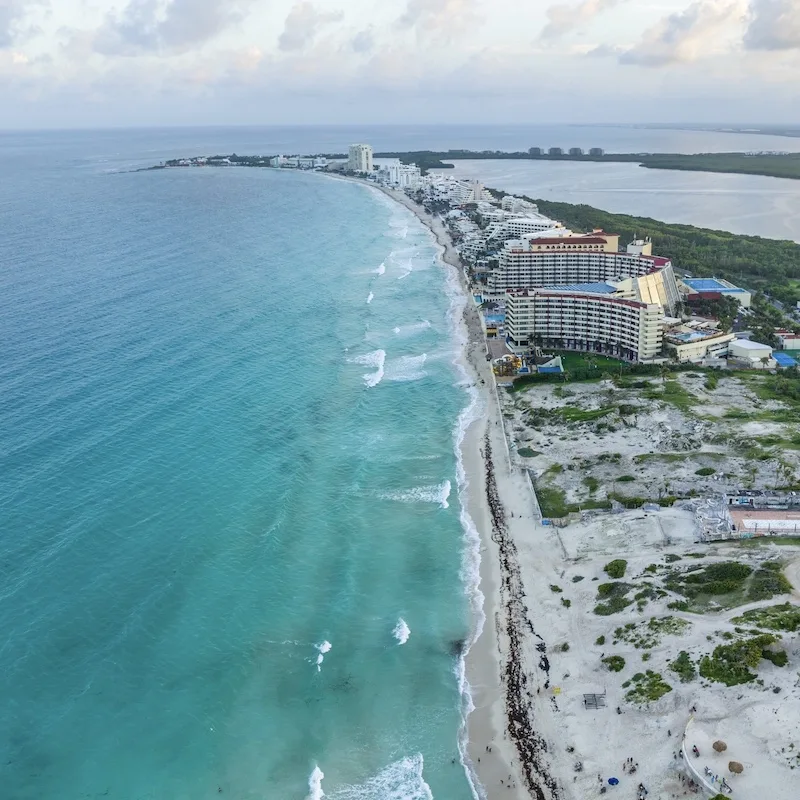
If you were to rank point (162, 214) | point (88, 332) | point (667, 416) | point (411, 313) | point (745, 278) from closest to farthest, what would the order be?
1. point (667, 416)
2. point (88, 332)
3. point (411, 313)
4. point (745, 278)
5. point (162, 214)

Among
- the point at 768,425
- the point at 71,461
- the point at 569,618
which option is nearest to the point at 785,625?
the point at 569,618

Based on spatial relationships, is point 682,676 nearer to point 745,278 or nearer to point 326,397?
point 326,397

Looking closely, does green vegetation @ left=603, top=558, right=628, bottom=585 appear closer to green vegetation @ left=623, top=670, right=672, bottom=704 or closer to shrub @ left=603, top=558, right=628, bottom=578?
shrub @ left=603, top=558, right=628, bottom=578

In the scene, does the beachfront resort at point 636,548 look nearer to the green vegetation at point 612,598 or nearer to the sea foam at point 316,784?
the green vegetation at point 612,598

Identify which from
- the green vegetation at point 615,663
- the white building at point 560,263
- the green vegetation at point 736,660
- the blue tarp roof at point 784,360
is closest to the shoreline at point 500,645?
the green vegetation at point 615,663

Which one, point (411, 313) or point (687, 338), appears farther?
point (411, 313)

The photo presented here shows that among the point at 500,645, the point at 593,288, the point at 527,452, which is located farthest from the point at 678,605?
the point at 593,288

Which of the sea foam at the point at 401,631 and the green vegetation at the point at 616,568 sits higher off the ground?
the green vegetation at the point at 616,568

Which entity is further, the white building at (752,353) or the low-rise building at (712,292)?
the low-rise building at (712,292)
